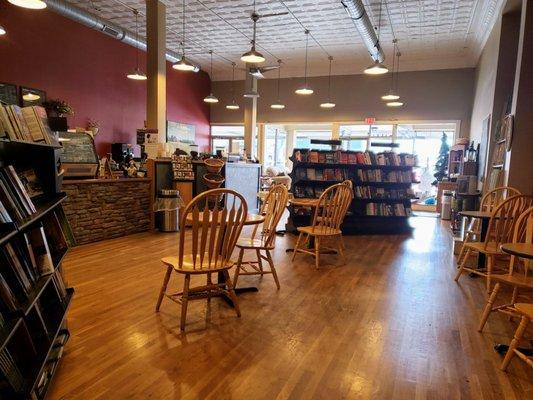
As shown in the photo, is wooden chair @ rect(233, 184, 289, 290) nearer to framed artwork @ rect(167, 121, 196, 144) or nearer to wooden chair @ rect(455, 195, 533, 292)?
wooden chair @ rect(455, 195, 533, 292)

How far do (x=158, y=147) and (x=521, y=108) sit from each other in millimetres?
5140

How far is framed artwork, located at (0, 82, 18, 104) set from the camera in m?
6.21

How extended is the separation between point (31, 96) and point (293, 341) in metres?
6.75

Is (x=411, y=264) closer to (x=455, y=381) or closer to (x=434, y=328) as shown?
(x=434, y=328)

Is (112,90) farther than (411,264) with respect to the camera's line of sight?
Yes

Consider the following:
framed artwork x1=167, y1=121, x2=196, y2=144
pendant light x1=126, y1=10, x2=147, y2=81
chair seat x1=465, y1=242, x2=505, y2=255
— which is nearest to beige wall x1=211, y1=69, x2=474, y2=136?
framed artwork x1=167, y1=121, x2=196, y2=144

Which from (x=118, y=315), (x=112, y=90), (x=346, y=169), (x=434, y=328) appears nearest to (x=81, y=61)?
(x=112, y=90)

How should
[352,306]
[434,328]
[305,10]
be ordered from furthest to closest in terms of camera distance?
[305,10] → [352,306] → [434,328]

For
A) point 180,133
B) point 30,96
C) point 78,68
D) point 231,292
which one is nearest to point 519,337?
point 231,292

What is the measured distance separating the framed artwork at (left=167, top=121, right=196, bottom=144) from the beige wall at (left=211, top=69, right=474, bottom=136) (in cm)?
126

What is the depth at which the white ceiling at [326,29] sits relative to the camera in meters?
6.82

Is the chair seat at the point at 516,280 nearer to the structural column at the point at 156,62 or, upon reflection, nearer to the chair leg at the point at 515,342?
the chair leg at the point at 515,342

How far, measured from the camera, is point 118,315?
107 inches

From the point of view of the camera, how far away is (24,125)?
6.12 feet
